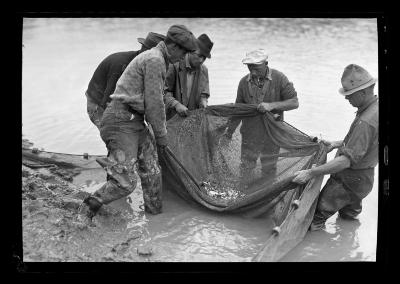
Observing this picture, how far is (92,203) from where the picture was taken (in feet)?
17.5

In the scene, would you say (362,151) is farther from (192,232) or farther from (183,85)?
(183,85)

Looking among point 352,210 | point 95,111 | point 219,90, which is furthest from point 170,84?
point 219,90

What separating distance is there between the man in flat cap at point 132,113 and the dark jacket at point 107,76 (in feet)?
2.59

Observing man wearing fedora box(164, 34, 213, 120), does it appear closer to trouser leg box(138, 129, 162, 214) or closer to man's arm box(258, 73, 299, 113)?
trouser leg box(138, 129, 162, 214)

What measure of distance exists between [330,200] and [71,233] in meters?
2.51

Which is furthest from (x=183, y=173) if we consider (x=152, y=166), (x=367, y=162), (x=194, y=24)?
(x=194, y=24)

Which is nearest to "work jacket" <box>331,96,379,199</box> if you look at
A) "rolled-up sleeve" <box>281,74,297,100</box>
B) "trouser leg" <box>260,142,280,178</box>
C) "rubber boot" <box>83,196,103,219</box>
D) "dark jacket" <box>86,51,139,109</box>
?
"trouser leg" <box>260,142,280,178</box>

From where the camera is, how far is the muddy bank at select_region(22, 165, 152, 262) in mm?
4953

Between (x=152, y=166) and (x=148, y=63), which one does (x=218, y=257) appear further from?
(x=148, y=63)

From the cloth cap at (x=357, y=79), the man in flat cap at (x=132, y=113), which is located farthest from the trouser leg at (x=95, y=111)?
the cloth cap at (x=357, y=79)

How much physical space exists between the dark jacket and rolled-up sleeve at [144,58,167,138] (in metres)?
0.99

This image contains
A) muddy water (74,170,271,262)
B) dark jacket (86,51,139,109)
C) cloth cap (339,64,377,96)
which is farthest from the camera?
dark jacket (86,51,139,109)

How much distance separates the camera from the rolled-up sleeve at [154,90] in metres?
5.23

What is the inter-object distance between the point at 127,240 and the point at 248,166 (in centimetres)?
152
